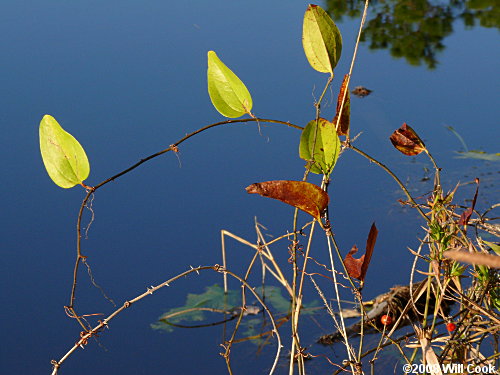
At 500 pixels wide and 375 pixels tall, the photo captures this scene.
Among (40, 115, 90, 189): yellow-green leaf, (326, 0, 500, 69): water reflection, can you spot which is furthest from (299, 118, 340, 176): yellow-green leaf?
(326, 0, 500, 69): water reflection

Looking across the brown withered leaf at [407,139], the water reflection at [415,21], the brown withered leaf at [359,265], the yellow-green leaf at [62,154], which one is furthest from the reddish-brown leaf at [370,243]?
the water reflection at [415,21]

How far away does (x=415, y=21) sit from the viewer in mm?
2994

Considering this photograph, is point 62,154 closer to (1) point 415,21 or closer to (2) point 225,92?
(2) point 225,92

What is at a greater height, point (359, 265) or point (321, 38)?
point (321, 38)

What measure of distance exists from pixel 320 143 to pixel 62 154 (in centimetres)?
28

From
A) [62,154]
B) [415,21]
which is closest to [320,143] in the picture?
[62,154]

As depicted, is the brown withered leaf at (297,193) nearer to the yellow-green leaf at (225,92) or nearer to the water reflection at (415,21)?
the yellow-green leaf at (225,92)

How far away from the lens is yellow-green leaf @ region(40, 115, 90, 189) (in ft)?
2.38

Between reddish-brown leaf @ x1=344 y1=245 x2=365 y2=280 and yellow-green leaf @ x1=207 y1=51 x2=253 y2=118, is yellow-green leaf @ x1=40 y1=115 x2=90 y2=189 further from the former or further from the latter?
reddish-brown leaf @ x1=344 y1=245 x2=365 y2=280

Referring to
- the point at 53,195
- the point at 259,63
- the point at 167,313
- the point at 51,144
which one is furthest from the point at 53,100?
the point at 51,144

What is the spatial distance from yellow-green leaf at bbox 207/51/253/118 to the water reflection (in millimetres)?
2020

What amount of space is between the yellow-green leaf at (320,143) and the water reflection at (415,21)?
2.00m

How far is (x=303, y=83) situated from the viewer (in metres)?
2.35

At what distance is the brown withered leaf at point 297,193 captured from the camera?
2.30 ft
